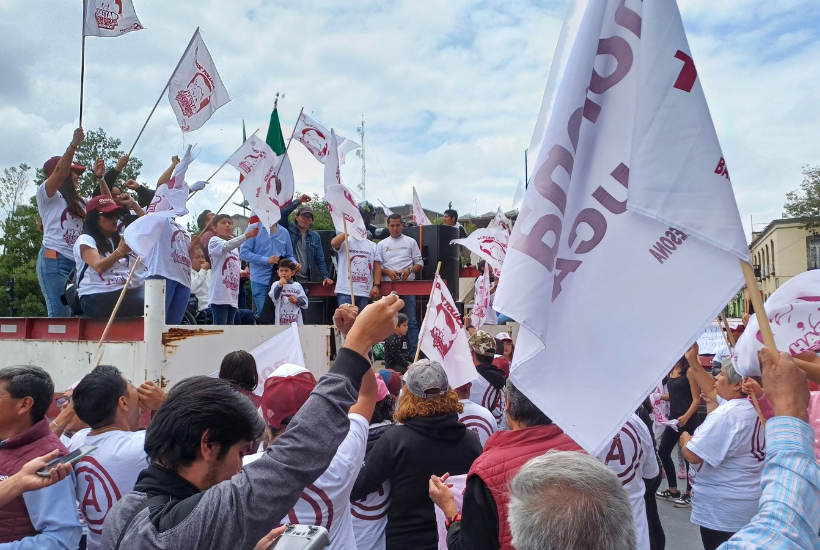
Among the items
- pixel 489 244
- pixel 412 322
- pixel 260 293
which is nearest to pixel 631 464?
pixel 489 244

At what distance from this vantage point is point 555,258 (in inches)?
90.7

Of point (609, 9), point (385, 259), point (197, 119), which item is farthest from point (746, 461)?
point (385, 259)

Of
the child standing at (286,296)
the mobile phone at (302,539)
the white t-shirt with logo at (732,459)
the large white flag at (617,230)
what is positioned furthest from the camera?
the child standing at (286,296)

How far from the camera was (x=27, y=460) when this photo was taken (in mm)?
2566

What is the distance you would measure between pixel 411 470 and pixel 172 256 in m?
3.92

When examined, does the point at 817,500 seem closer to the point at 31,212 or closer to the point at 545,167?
the point at 545,167

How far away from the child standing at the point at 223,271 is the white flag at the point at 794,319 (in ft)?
20.2

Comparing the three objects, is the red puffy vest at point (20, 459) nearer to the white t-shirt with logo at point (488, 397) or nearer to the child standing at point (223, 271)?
the white t-shirt with logo at point (488, 397)

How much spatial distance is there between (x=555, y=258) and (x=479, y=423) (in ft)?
6.45

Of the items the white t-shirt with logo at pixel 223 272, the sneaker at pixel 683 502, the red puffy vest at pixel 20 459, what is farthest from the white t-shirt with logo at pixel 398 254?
the red puffy vest at pixel 20 459

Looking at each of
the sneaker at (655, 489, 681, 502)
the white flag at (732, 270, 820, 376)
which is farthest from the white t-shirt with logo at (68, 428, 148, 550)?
the sneaker at (655, 489, 681, 502)

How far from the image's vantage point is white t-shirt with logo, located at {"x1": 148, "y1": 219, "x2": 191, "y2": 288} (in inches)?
232

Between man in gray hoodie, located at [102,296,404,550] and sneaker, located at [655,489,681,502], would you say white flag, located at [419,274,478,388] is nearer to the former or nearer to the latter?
man in gray hoodie, located at [102,296,404,550]

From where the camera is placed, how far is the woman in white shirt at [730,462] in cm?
387
